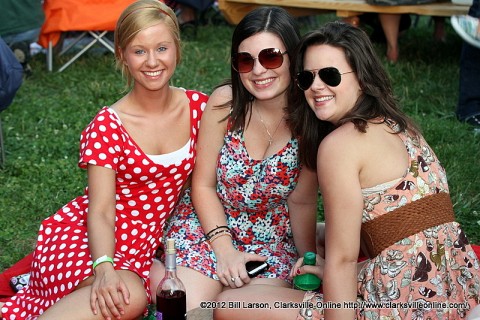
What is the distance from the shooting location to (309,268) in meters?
3.32

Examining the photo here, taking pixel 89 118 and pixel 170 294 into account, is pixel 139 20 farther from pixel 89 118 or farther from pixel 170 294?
pixel 89 118

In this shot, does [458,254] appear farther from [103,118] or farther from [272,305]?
[103,118]

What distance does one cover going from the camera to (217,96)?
11.9 ft

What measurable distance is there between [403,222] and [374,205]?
4.9 inches

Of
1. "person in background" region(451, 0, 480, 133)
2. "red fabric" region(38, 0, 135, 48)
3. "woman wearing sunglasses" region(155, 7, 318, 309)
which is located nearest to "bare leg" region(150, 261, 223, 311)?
"woman wearing sunglasses" region(155, 7, 318, 309)

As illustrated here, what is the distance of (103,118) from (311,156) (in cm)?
89

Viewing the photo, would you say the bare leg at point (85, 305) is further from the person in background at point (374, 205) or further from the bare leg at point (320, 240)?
the bare leg at point (320, 240)

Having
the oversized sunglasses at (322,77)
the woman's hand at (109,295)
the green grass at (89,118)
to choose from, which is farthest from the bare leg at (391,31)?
the woman's hand at (109,295)

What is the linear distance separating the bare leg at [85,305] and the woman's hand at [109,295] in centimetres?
3

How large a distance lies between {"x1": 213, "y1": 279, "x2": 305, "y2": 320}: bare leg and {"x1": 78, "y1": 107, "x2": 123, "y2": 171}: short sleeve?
725 millimetres

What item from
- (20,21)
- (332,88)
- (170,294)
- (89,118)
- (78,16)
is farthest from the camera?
(78,16)

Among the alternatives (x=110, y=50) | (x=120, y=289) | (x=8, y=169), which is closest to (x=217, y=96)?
(x=120, y=289)

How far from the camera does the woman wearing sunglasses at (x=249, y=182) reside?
11.3 feet

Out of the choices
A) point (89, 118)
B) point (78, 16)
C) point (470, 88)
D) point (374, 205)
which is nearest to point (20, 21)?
point (78, 16)
